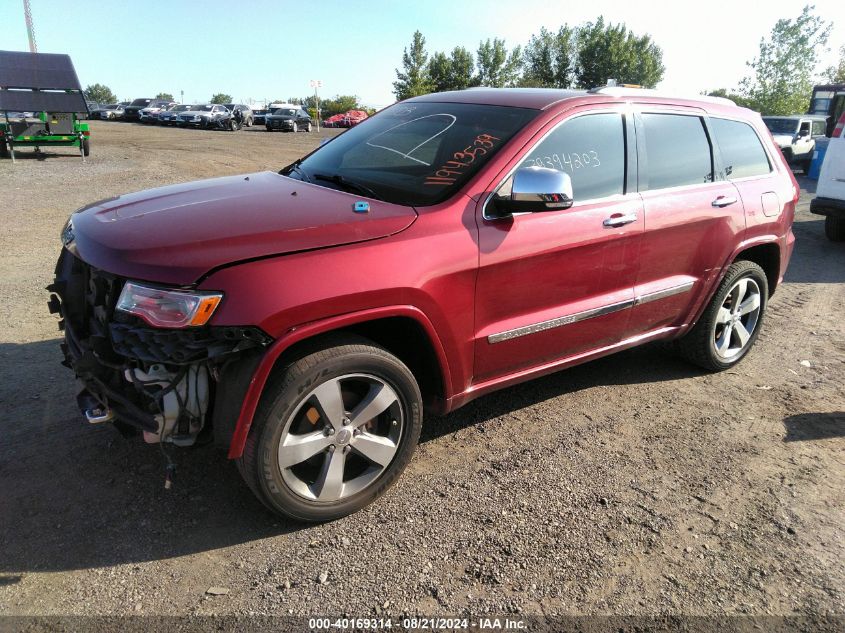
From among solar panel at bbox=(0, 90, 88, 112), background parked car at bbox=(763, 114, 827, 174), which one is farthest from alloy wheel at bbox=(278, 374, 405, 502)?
background parked car at bbox=(763, 114, 827, 174)

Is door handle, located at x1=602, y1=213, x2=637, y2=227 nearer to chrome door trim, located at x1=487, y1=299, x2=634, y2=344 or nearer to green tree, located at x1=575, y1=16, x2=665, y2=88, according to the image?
chrome door trim, located at x1=487, y1=299, x2=634, y2=344

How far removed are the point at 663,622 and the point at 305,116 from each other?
36632mm

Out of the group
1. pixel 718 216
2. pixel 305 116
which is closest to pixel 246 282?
pixel 718 216

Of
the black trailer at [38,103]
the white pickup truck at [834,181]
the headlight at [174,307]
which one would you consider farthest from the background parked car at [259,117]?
the headlight at [174,307]

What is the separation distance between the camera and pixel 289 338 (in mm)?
2412

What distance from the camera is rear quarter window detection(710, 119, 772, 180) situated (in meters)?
4.20

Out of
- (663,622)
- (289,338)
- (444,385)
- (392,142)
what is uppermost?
(392,142)

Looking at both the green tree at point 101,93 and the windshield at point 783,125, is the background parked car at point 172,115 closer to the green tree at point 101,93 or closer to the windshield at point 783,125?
the windshield at point 783,125

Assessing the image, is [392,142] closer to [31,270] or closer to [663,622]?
[663,622]

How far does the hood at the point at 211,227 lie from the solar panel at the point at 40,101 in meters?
14.6

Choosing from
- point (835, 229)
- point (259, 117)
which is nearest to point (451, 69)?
point (259, 117)

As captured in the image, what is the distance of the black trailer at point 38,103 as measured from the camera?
1486 cm

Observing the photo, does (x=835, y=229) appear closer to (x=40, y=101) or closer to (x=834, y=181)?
(x=834, y=181)

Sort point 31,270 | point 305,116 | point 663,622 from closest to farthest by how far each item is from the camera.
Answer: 1. point 663,622
2. point 31,270
3. point 305,116
